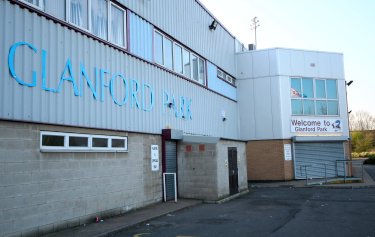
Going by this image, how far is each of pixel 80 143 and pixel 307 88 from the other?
19003mm

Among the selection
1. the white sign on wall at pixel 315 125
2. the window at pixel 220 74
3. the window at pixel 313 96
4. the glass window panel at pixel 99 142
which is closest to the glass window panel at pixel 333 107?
the window at pixel 313 96

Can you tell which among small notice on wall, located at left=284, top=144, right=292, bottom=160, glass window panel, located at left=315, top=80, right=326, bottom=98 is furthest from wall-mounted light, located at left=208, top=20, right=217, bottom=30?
glass window panel, located at left=315, top=80, right=326, bottom=98

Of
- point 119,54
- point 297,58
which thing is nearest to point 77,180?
point 119,54

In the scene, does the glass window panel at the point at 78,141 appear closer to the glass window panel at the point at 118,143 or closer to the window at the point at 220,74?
the glass window panel at the point at 118,143

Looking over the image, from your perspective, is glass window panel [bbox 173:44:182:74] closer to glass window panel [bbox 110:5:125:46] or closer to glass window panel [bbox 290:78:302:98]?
glass window panel [bbox 110:5:125:46]

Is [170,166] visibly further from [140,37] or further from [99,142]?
[140,37]

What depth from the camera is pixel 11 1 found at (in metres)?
8.02

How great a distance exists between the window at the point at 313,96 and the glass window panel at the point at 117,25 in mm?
15431

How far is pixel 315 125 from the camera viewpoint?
25.1m

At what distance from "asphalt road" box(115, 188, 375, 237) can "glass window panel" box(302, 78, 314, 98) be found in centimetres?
1088

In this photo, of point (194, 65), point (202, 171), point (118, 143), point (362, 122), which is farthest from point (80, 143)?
point (362, 122)

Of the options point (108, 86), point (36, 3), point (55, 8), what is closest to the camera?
point (36, 3)

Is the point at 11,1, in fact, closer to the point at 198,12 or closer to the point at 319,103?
the point at 198,12

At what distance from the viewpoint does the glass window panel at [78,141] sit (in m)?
9.53
